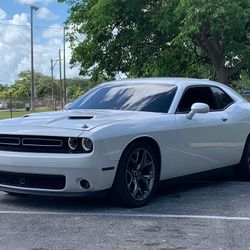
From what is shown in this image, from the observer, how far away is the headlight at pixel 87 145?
5.79 m

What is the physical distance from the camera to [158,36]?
2275cm

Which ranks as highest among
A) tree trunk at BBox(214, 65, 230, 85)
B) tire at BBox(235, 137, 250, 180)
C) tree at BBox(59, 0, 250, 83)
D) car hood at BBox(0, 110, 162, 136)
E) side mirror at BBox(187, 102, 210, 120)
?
tree at BBox(59, 0, 250, 83)

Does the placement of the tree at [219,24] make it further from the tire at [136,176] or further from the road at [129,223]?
the tire at [136,176]

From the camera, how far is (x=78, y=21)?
957 inches

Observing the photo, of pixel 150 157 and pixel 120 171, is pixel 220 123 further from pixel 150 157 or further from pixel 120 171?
pixel 120 171

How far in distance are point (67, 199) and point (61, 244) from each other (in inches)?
75.0

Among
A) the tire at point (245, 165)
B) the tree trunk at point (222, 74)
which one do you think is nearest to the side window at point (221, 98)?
the tire at point (245, 165)

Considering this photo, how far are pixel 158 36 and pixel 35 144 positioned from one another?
1734 centimetres

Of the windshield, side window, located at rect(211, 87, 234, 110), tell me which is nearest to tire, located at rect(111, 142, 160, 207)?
the windshield

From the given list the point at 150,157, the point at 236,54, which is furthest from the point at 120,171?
the point at 236,54

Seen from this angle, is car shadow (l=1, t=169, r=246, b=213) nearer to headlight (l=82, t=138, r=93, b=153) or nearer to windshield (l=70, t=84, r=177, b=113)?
headlight (l=82, t=138, r=93, b=153)

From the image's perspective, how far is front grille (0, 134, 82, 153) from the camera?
589cm

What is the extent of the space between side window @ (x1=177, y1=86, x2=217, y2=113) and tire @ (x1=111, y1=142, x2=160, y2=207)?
0.97 metres

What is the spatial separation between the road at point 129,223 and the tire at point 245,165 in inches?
38.9
